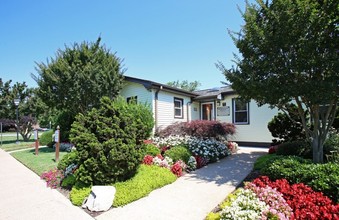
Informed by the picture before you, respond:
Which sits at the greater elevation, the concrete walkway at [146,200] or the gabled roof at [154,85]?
the gabled roof at [154,85]

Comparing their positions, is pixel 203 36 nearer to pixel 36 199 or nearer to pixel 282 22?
pixel 282 22

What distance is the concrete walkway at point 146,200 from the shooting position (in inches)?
153

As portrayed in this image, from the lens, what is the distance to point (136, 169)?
5609mm

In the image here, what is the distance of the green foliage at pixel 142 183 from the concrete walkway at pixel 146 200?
0.14 meters

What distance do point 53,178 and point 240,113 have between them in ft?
37.1

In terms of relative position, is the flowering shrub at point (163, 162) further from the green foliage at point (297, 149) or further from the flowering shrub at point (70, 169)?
the green foliage at point (297, 149)

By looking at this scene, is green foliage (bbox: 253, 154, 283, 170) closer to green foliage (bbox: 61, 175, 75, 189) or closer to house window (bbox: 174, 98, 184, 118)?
green foliage (bbox: 61, 175, 75, 189)

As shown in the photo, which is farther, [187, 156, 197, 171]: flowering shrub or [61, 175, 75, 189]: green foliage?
[187, 156, 197, 171]: flowering shrub

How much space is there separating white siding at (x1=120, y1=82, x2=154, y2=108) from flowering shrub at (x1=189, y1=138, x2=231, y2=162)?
14.6 ft

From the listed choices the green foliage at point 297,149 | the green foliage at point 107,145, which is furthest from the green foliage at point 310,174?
the green foliage at point 107,145

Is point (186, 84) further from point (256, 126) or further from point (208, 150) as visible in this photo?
point (208, 150)

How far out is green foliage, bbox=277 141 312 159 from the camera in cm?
729

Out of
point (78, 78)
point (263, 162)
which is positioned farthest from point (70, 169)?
point (78, 78)

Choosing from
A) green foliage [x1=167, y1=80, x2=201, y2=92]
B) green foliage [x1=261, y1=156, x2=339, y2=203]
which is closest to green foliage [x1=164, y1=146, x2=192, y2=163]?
green foliage [x1=261, y1=156, x2=339, y2=203]
